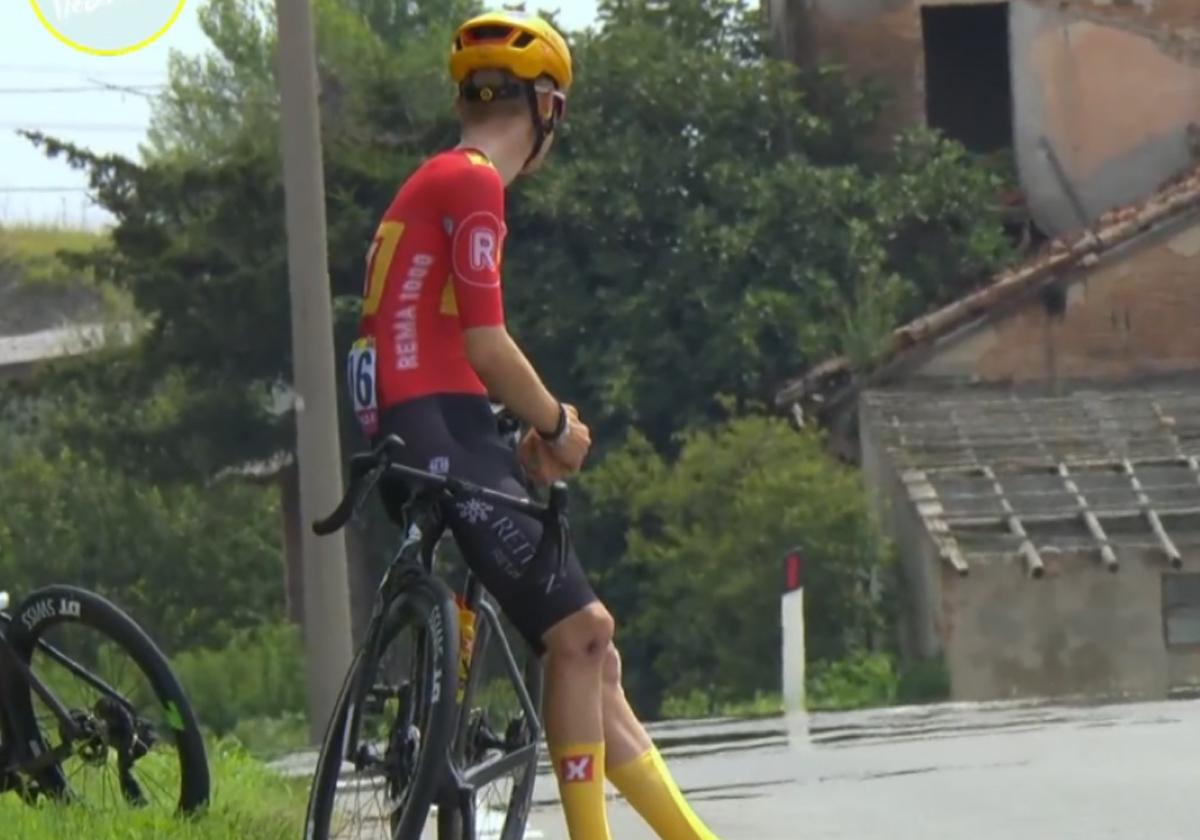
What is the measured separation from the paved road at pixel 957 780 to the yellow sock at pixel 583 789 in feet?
6.68

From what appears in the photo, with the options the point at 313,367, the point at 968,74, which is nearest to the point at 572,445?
the point at 313,367

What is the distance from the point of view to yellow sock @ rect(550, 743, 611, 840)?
652 cm

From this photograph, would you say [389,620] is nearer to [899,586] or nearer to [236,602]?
[899,586]

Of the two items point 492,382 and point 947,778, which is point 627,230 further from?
point 492,382

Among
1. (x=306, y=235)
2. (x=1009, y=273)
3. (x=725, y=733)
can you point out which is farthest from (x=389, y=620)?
(x=1009, y=273)

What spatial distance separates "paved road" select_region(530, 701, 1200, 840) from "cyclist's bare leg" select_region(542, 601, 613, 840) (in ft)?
6.70

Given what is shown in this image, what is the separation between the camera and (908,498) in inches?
1073

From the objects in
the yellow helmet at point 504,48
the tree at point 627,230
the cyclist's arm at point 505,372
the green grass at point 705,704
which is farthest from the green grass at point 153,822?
Answer: the tree at point 627,230

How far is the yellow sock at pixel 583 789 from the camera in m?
6.52

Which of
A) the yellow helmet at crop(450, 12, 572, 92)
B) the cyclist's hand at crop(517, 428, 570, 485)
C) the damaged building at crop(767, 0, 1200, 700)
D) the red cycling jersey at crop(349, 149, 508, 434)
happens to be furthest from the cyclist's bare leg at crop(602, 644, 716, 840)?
the damaged building at crop(767, 0, 1200, 700)

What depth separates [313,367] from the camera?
16.5m

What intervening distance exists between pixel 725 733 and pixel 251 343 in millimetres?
20860

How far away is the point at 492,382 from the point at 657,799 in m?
1.02

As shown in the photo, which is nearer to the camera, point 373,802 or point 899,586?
point 373,802
